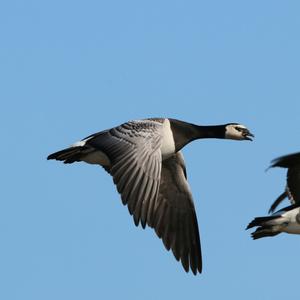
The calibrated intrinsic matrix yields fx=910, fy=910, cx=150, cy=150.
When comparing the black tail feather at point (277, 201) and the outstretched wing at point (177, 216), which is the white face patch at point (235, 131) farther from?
the black tail feather at point (277, 201)

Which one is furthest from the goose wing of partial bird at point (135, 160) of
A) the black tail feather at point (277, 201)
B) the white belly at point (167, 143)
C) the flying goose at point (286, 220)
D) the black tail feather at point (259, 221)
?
the black tail feather at point (277, 201)

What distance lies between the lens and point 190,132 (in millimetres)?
16938

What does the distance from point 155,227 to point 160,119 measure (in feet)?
7.45

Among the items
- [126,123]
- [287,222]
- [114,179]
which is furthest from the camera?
[287,222]

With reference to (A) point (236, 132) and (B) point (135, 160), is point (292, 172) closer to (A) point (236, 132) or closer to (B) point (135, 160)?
(A) point (236, 132)

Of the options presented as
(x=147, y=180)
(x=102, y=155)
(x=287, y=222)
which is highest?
(x=102, y=155)

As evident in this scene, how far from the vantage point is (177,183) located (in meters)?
17.7

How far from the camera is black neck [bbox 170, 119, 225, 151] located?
54.1ft

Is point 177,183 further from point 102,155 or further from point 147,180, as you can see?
point 147,180

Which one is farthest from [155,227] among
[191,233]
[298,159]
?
[298,159]

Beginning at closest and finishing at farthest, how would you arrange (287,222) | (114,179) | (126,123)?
(114,179) < (126,123) < (287,222)

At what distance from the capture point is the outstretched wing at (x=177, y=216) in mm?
17141

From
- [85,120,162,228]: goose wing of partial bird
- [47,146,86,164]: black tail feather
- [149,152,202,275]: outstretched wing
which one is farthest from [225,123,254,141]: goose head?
[47,146,86,164]: black tail feather

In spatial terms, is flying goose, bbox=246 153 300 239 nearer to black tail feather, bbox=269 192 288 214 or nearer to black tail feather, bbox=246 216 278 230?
black tail feather, bbox=246 216 278 230
